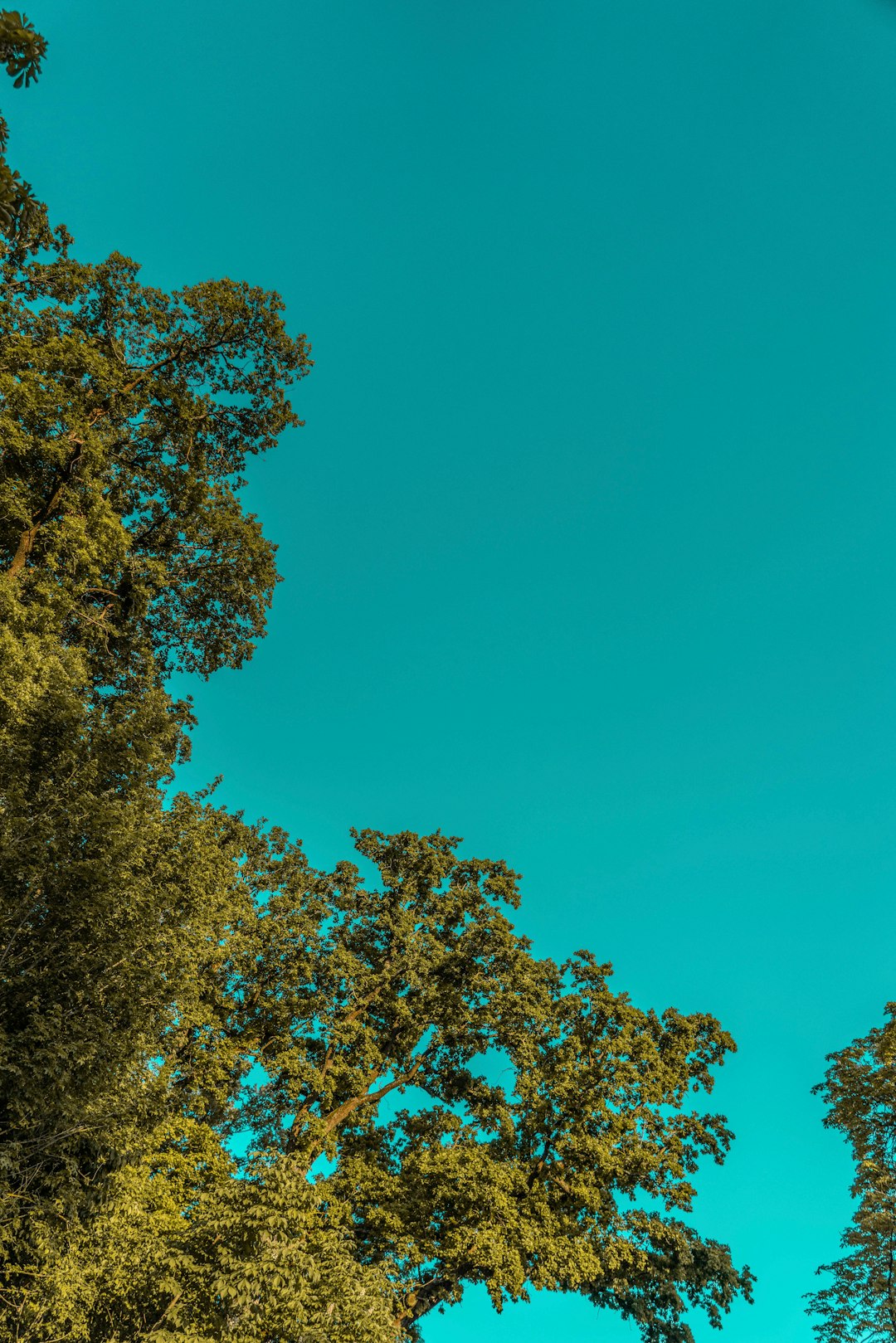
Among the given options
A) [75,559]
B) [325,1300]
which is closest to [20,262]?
[75,559]

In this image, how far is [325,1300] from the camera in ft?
36.9

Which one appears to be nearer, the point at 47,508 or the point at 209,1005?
the point at 47,508

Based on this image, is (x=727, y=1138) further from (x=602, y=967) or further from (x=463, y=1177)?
(x=463, y=1177)

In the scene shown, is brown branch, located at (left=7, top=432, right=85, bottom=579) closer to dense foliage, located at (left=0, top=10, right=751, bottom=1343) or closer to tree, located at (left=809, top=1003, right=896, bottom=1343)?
dense foliage, located at (left=0, top=10, right=751, bottom=1343)

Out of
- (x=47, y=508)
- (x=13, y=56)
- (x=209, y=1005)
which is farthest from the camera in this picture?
(x=209, y=1005)

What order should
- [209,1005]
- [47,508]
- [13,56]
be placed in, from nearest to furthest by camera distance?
[13,56] → [47,508] → [209,1005]

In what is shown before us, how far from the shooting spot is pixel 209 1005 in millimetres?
20172

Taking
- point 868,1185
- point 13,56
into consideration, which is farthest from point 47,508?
point 868,1185

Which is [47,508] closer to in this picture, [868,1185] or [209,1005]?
[209,1005]

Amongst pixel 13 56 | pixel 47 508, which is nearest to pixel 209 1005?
pixel 47 508

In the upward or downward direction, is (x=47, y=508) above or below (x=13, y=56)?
above

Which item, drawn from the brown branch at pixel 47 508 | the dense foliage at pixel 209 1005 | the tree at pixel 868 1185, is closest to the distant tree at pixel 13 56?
the dense foliage at pixel 209 1005

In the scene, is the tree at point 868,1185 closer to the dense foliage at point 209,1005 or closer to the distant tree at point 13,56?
the dense foliage at point 209,1005

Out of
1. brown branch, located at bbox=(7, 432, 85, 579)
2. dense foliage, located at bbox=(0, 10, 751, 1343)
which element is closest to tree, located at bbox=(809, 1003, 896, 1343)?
dense foliage, located at bbox=(0, 10, 751, 1343)
